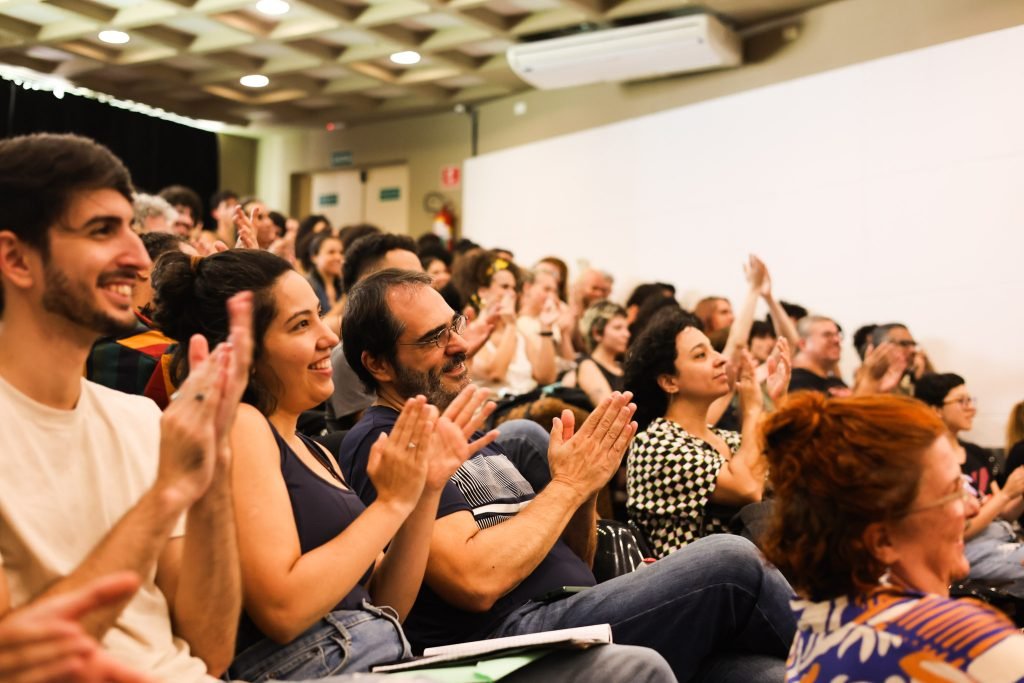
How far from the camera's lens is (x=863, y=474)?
4.31 feet

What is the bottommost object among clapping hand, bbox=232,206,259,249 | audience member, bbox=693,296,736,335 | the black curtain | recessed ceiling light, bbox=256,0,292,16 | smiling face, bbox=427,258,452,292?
audience member, bbox=693,296,736,335

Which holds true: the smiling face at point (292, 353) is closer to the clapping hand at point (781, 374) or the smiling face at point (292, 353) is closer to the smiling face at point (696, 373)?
the smiling face at point (696, 373)

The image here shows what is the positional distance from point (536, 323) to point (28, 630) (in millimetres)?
3644

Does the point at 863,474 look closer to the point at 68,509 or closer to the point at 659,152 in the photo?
the point at 68,509

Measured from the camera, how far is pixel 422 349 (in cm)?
204

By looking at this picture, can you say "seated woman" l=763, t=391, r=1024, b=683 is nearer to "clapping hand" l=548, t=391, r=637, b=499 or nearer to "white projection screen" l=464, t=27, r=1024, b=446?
"clapping hand" l=548, t=391, r=637, b=499

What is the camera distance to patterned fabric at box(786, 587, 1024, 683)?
114cm

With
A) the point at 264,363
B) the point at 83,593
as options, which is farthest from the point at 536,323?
the point at 83,593

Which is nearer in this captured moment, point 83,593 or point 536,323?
point 83,593

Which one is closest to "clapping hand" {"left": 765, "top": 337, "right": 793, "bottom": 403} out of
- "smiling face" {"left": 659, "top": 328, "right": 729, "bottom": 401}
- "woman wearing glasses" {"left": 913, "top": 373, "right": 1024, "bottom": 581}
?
"smiling face" {"left": 659, "top": 328, "right": 729, "bottom": 401}

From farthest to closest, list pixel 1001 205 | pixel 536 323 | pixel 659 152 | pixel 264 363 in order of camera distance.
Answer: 1. pixel 659 152
2. pixel 1001 205
3. pixel 536 323
4. pixel 264 363

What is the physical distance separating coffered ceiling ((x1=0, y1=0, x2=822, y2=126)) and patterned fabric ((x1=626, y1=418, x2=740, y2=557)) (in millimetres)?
3943

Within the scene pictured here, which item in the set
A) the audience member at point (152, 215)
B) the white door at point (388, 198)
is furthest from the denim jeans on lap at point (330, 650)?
the white door at point (388, 198)

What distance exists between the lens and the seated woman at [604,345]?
13.3 ft
